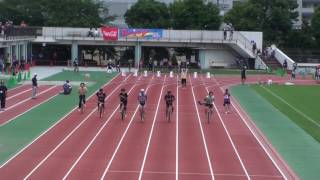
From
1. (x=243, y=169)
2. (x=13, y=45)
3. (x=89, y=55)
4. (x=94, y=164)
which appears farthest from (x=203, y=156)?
(x=89, y=55)

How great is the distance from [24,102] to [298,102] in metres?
14.7

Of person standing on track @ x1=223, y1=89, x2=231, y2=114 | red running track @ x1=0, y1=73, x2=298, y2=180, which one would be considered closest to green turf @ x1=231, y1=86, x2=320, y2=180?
red running track @ x1=0, y1=73, x2=298, y2=180

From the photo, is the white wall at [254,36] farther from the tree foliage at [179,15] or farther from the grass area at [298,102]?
the grass area at [298,102]

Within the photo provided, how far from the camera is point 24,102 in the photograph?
37375 mm

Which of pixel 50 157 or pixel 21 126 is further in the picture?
pixel 21 126

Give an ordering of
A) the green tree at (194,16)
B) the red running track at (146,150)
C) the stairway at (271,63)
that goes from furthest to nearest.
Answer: the green tree at (194,16)
the stairway at (271,63)
the red running track at (146,150)

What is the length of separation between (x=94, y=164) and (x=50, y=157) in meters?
1.72

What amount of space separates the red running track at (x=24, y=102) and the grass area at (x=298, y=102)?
39.8ft

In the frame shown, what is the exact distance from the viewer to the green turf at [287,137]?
70.7ft

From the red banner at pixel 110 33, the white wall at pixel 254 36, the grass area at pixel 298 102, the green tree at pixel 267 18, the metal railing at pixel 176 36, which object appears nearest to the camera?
the grass area at pixel 298 102

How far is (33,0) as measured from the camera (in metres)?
81.6

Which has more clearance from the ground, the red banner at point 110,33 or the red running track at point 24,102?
the red banner at point 110,33

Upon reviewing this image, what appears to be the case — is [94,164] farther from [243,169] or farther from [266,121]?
[266,121]

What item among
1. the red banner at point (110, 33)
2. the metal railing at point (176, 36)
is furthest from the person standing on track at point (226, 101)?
the metal railing at point (176, 36)
